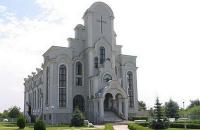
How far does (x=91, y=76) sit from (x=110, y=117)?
7472 mm

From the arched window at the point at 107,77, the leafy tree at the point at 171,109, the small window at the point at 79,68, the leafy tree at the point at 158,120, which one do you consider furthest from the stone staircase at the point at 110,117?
the leafy tree at the point at 171,109

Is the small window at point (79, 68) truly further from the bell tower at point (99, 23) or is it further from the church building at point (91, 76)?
Result: the bell tower at point (99, 23)

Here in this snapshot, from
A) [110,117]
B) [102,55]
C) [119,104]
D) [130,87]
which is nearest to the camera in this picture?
[110,117]

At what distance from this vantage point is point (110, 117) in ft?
153

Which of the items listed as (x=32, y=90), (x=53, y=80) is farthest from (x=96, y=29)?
(x=32, y=90)

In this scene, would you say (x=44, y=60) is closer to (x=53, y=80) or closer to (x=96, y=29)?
(x=53, y=80)

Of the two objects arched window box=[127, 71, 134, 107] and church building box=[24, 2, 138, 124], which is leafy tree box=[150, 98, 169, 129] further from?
arched window box=[127, 71, 134, 107]

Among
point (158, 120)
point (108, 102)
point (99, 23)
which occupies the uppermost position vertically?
point (99, 23)

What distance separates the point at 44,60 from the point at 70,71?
634 centimetres

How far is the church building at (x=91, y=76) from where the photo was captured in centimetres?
4797

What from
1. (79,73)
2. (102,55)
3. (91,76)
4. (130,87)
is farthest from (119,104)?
(102,55)

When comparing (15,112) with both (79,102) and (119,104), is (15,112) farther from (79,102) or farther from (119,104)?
(119,104)

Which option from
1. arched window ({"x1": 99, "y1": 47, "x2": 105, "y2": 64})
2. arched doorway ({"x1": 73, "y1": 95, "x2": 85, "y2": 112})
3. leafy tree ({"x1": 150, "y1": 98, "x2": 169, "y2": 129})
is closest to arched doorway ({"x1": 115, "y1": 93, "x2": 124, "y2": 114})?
arched doorway ({"x1": 73, "y1": 95, "x2": 85, "y2": 112})

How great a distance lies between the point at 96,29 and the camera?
52.4 meters
